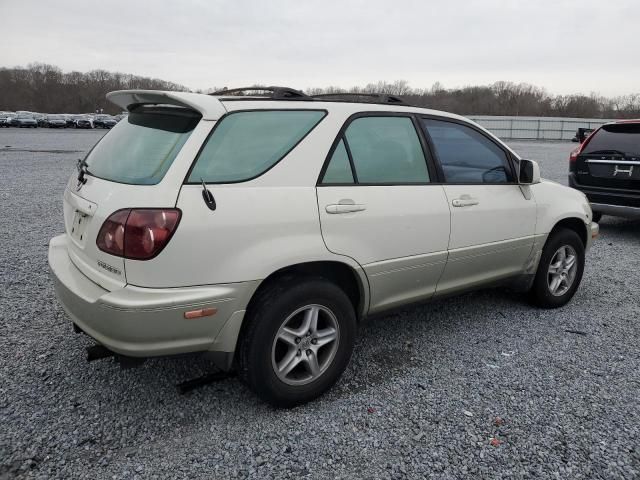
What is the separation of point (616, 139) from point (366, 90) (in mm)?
35359

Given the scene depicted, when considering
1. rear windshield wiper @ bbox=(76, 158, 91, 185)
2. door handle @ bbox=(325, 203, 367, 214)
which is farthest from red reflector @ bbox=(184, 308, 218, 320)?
rear windshield wiper @ bbox=(76, 158, 91, 185)

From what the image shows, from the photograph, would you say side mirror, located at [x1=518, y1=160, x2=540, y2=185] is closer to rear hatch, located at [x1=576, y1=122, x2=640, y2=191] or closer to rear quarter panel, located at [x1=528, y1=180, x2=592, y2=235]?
rear quarter panel, located at [x1=528, y1=180, x2=592, y2=235]

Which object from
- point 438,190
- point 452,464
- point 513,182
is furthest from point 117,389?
point 513,182

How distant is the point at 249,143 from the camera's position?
2664 millimetres

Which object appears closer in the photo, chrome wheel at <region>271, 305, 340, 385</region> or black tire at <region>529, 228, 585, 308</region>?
chrome wheel at <region>271, 305, 340, 385</region>

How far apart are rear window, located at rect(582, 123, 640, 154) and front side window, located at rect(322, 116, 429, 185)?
513 cm

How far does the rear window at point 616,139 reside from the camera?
6977 millimetres

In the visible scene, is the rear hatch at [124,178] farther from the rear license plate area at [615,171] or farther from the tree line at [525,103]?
the tree line at [525,103]

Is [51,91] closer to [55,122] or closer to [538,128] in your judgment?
[55,122]

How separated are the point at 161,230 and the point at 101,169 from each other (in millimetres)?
825

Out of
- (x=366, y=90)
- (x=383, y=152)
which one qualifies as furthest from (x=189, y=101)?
(x=366, y=90)

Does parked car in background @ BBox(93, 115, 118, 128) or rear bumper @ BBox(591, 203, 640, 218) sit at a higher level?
parked car in background @ BBox(93, 115, 118, 128)

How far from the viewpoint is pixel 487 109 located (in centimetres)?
7031

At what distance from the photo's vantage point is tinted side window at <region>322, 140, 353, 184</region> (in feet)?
9.38
